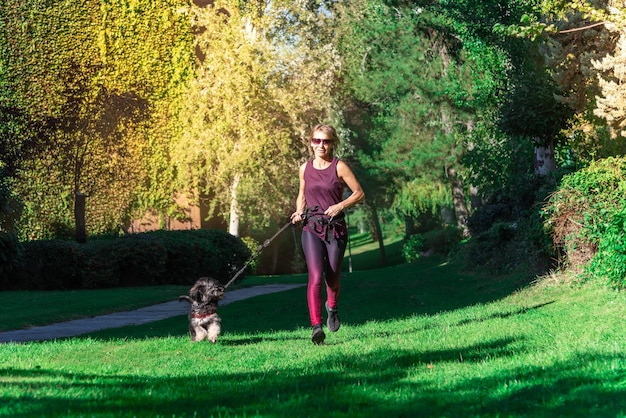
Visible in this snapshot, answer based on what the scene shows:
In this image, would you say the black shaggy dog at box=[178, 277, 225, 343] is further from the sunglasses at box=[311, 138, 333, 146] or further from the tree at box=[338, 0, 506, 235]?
the tree at box=[338, 0, 506, 235]

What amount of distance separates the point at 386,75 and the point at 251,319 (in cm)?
2612

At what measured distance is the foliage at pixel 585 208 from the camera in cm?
1480

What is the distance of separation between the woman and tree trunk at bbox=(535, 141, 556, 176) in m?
12.1

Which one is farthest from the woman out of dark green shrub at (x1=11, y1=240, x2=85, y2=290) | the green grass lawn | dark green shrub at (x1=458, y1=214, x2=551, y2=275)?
dark green shrub at (x1=11, y1=240, x2=85, y2=290)

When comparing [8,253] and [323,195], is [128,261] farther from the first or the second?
[323,195]

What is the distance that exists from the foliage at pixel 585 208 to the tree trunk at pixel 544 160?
208 inches

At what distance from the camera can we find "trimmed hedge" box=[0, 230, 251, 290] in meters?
25.1

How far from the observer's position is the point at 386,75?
4062cm

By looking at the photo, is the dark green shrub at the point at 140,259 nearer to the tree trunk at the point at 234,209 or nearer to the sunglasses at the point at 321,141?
the tree trunk at the point at 234,209

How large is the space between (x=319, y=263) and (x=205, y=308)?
1488 mm

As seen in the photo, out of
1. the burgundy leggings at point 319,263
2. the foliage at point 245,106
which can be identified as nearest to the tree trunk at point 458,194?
the foliage at point 245,106

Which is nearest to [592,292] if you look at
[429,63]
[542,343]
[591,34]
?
[542,343]

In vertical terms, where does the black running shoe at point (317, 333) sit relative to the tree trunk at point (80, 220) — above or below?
below

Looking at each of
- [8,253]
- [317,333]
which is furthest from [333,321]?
[8,253]
